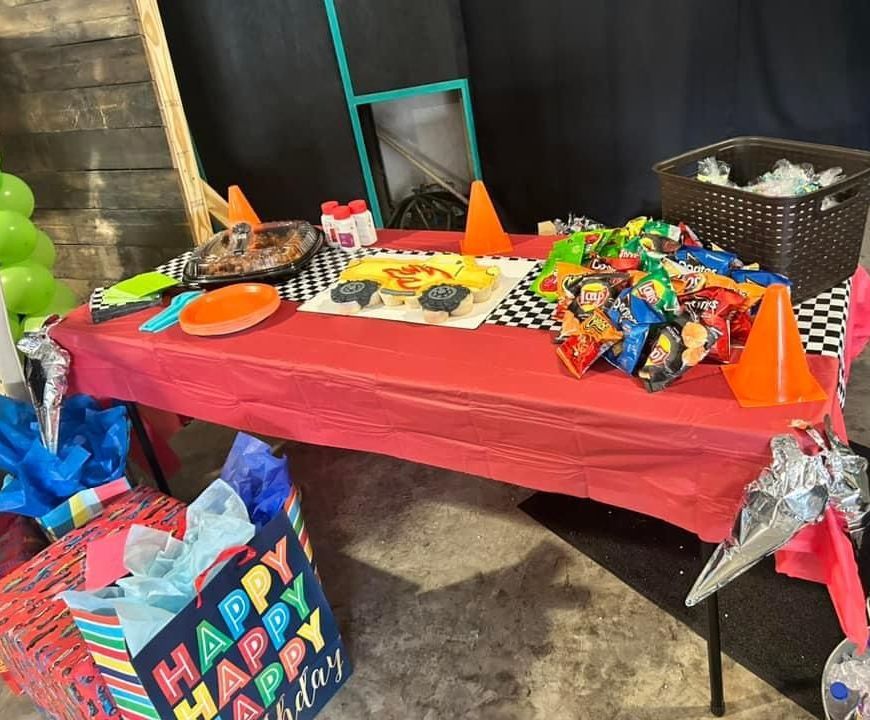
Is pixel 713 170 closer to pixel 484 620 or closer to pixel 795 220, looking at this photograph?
pixel 795 220

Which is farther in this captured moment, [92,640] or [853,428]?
[853,428]

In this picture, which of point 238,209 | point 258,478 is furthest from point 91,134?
point 258,478

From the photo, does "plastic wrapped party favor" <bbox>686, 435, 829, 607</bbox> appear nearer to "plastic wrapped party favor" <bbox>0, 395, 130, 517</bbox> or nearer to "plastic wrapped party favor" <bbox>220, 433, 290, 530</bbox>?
"plastic wrapped party favor" <bbox>220, 433, 290, 530</bbox>

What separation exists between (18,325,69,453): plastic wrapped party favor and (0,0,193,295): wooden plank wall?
0.89 m

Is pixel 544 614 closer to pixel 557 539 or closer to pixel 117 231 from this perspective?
pixel 557 539

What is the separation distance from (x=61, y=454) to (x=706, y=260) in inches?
55.1

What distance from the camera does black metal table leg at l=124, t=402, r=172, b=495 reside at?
1.84 m

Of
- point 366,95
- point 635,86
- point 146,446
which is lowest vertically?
point 146,446

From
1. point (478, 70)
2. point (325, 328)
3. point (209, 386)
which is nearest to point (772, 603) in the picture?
point (325, 328)

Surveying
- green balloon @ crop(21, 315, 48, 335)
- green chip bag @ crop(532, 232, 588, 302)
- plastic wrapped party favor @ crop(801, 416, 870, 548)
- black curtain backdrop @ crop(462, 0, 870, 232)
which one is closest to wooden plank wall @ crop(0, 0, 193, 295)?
green balloon @ crop(21, 315, 48, 335)

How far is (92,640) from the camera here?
3.68 ft

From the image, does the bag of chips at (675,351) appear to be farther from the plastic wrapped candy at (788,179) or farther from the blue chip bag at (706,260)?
the plastic wrapped candy at (788,179)

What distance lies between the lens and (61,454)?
1.64 metres

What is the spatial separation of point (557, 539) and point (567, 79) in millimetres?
1802
